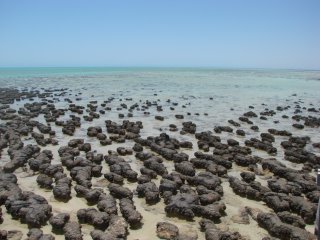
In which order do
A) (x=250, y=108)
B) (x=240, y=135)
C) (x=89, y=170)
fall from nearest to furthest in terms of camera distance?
(x=89, y=170), (x=240, y=135), (x=250, y=108)

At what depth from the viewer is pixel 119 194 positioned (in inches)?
355

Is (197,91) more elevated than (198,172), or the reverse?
(198,172)

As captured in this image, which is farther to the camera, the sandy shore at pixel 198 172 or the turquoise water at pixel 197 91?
the turquoise water at pixel 197 91

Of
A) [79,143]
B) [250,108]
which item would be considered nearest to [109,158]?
[79,143]

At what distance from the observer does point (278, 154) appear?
13.6m

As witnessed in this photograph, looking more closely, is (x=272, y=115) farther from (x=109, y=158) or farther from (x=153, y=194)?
(x=153, y=194)

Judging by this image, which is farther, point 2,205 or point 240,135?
point 240,135

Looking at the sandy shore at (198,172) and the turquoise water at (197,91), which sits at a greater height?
the sandy shore at (198,172)

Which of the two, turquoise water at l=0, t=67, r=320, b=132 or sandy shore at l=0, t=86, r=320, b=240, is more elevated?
sandy shore at l=0, t=86, r=320, b=240

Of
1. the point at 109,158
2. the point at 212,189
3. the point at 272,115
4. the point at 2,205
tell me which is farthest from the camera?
the point at 272,115

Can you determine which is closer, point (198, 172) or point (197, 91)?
point (198, 172)

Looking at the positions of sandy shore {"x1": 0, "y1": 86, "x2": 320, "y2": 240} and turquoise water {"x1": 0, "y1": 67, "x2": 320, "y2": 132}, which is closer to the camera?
sandy shore {"x1": 0, "y1": 86, "x2": 320, "y2": 240}

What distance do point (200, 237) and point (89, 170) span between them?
439 cm

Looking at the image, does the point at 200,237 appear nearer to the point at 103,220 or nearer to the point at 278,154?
the point at 103,220
